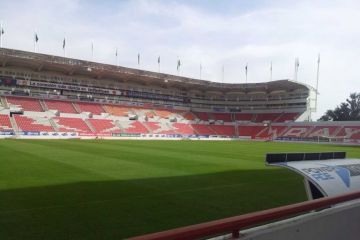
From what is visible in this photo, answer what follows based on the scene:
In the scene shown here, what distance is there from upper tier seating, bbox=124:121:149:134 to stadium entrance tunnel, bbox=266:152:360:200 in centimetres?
5157

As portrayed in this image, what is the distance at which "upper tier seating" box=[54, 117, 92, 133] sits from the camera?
52.3 metres

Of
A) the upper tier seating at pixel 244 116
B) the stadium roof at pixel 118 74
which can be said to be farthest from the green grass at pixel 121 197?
the upper tier seating at pixel 244 116

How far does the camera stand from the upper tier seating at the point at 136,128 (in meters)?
58.8

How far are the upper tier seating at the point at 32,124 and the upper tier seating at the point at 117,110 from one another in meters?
12.8

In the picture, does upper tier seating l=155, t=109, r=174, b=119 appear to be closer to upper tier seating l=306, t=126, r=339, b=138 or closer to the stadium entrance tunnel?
upper tier seating l=306, t=126, r=339, b=138

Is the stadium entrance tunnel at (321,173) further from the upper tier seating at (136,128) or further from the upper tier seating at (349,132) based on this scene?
the upper tier seating at (349,132)

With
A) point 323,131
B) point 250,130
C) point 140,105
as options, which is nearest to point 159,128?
point 140,105

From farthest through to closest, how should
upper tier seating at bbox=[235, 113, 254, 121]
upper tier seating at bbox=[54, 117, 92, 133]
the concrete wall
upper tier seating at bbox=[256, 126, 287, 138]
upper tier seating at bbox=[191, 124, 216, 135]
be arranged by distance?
1. upper tier seating at bbox=[235, 113, 254, 121]
2. upper tier seating at bbox=[256, 126, 287, 138]
3. upper tier seating at bbox=[191, 124, 216, 135]
4. upper tier seating at bbox=[54, 117, 92, 133]
5. the concrete wall

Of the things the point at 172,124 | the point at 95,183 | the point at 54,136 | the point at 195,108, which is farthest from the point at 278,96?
the point at 95,183

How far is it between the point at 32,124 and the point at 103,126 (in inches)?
420

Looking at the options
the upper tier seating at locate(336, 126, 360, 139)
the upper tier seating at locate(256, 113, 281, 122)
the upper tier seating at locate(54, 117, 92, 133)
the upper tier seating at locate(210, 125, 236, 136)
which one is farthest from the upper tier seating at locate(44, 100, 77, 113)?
the upper tier seating at locate(336, 126, 360, 139)

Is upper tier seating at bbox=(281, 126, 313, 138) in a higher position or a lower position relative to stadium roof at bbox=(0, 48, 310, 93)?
lower

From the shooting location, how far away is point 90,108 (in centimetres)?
6141

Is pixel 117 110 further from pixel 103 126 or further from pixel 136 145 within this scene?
pixel 136 145
